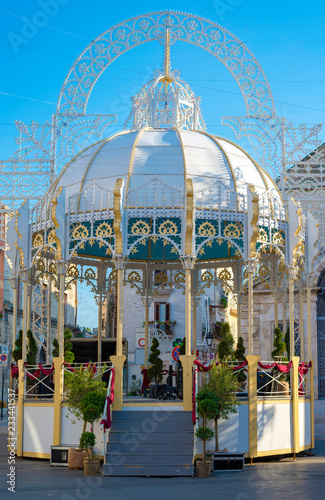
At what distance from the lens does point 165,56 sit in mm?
27609

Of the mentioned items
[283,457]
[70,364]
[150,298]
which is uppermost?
[150,298]

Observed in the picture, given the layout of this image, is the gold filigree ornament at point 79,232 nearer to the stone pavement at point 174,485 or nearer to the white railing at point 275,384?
the white railing at point 275,384

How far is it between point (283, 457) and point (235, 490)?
6.32 meters

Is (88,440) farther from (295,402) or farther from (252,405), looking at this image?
(295,402)

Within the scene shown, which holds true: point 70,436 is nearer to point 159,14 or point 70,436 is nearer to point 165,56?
point 165,56

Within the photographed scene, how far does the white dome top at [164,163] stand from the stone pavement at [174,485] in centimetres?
800

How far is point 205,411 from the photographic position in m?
17.2

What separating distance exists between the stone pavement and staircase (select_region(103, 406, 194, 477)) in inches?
17.6

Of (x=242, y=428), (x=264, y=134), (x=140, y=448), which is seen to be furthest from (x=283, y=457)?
(x=264, y=134)

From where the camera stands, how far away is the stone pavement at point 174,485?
1334 cm

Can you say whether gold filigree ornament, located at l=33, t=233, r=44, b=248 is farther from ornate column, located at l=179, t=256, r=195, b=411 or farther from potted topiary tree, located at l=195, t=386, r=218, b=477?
potted topiary tree, located at l=195, t=386, r=218, b=477

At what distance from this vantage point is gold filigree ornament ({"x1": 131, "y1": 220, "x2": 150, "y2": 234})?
64.4 feet

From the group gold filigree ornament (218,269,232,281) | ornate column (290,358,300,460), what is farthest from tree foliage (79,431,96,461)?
gold filigree ornament (218,269,232,281)

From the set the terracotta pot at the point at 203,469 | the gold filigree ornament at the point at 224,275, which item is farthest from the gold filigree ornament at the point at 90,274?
the terracotta pot at the point at 203,469
